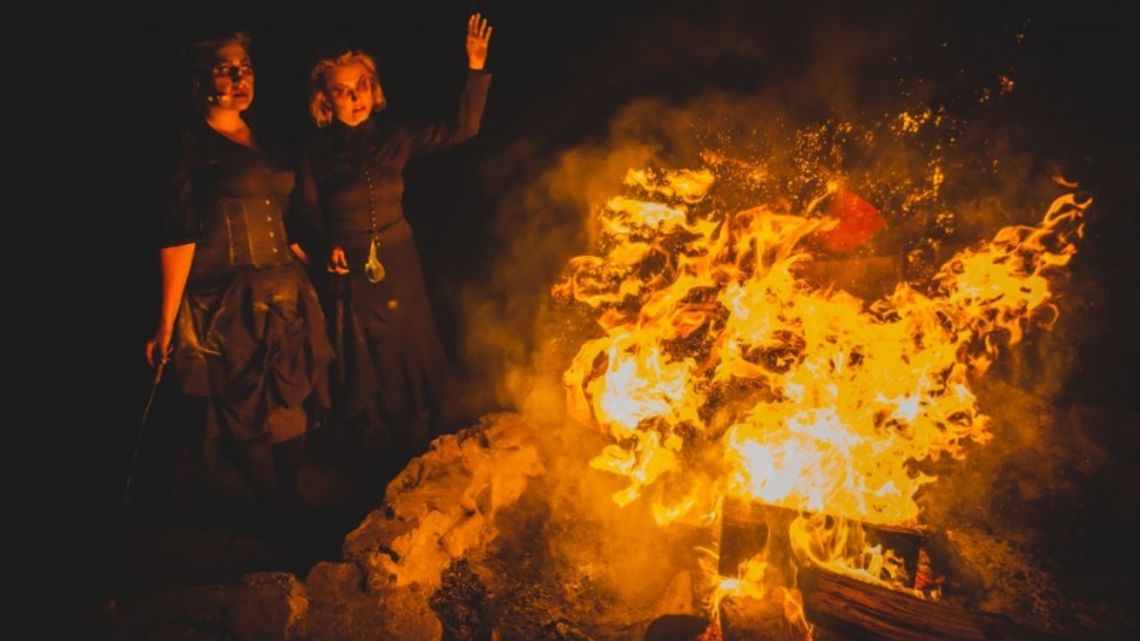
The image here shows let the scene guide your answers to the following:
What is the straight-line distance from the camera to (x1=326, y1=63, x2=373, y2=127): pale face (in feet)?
14.4

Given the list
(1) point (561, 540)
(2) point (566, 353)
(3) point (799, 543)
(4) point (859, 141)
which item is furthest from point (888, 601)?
(4) point (859, 141)

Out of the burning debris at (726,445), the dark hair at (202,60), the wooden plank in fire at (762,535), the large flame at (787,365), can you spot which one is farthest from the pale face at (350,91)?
the wooden plank in fire at (762,535)

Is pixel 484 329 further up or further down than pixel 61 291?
further up

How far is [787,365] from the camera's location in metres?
4.82

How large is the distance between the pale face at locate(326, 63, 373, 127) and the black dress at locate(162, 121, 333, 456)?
1.78ft

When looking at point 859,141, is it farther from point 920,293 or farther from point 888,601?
point 888,601

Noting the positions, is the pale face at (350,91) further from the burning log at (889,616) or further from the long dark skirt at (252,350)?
the burning log at (889,616)

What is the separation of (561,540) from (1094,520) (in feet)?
11.2

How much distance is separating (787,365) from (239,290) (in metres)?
3.92

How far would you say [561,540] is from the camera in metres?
4.12

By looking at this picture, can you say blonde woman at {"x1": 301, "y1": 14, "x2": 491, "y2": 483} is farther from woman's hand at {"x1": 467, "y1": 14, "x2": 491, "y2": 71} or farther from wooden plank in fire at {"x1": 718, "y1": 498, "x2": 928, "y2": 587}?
wooden plank in fire at {"x1": 718, "y1": 498, "x2": 928, "y2": 587}

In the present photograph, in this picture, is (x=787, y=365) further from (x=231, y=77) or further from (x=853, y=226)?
(x=231, y=77)

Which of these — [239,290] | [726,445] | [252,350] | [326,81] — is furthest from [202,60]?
[726,445]

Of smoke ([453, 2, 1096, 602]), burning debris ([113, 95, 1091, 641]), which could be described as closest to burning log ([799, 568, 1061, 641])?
burning debris ([113, 95, 1091, 641])
